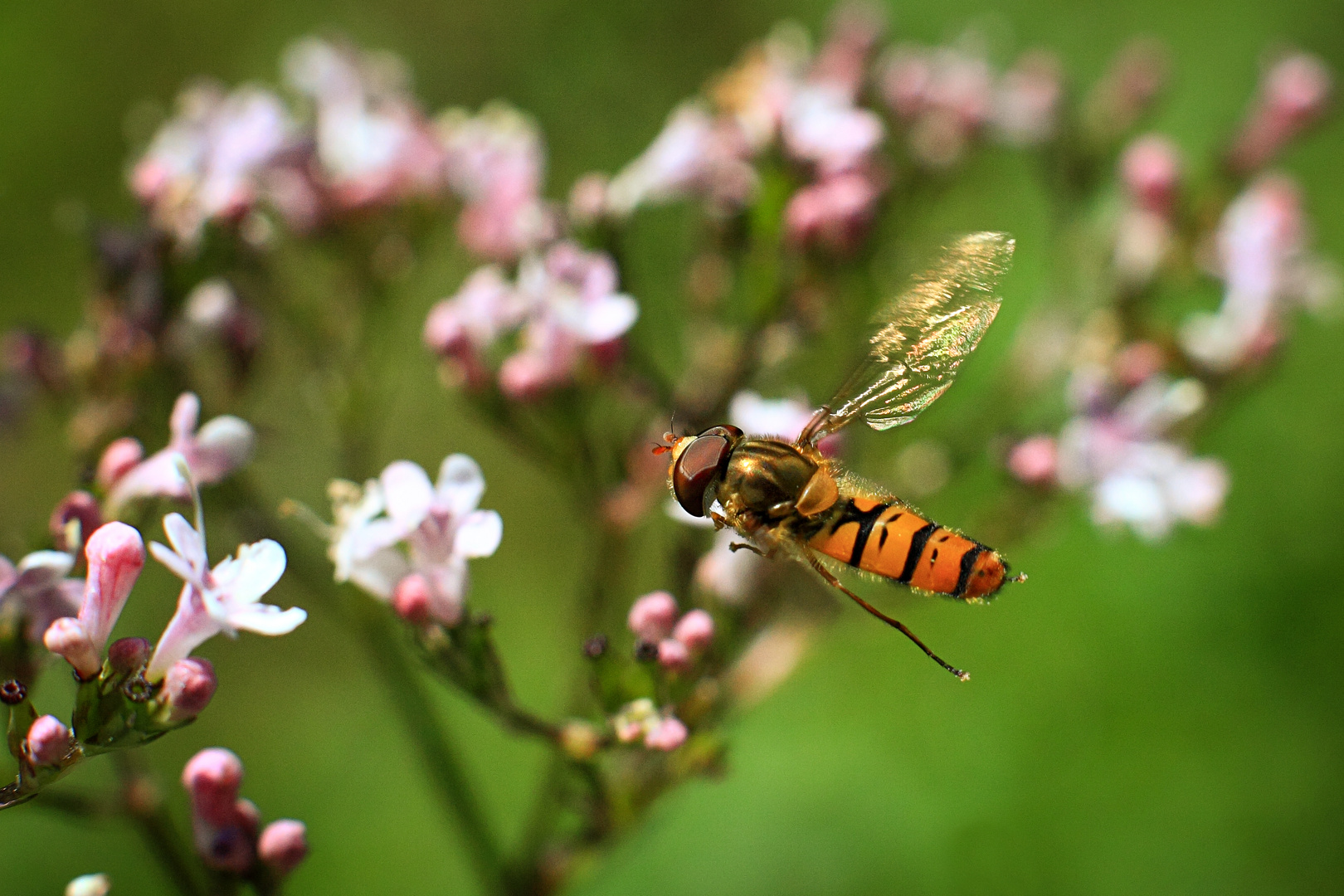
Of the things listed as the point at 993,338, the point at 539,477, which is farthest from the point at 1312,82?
the point at 539,477

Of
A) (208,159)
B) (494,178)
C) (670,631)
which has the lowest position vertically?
(670,631)

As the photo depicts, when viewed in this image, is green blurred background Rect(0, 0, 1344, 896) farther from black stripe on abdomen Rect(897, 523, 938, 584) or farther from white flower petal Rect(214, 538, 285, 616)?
white flower petal Rect(214, 538, 285, 616)

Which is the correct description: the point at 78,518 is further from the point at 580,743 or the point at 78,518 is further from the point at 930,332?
the point at 930,332

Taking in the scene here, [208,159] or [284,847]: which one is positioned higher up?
[208,159]

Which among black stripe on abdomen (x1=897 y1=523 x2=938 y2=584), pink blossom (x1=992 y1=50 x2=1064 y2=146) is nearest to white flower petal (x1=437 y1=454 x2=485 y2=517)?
black stripe on abdomen (x1=897 y1=523 x2=938 y2=584)

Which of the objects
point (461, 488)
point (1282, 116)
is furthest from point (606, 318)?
point (1282, 116)

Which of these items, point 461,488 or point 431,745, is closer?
point 461,488
